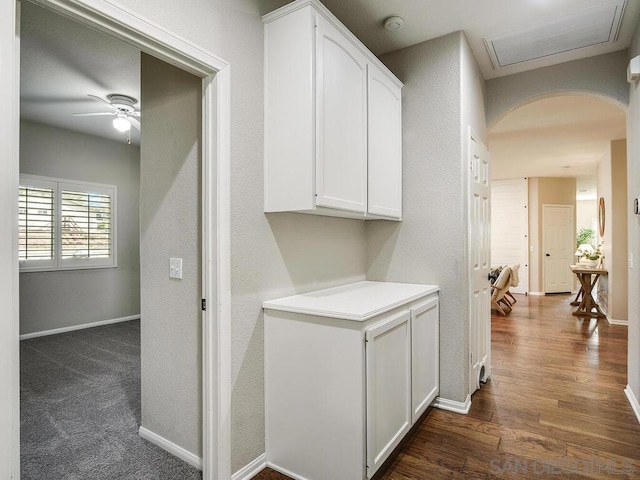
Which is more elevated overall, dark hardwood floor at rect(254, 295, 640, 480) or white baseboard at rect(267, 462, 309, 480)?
white baseboard at rect(267, 462, 309, 480)

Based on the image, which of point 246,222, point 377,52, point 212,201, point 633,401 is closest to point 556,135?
point 377,52

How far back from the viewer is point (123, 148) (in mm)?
5676

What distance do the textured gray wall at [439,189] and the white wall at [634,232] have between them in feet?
3.53

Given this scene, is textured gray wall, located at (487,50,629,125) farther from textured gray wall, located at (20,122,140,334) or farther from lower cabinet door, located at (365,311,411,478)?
textured gray wall, located at (20,122,140,334)

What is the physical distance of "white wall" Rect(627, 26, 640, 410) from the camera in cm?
248

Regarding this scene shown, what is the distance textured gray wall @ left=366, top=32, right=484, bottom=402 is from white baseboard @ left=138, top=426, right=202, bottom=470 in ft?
5.72

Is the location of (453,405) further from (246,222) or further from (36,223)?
(36,223)

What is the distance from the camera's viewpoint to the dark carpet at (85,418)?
6.34 feet

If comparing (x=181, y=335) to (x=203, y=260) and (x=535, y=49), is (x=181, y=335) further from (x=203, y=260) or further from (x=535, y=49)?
Result: (x=535, y=49)

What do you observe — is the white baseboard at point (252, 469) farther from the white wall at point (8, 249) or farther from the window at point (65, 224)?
the window at point (65, 224)

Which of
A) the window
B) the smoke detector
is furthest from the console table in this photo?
the window

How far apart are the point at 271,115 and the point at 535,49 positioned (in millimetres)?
2367

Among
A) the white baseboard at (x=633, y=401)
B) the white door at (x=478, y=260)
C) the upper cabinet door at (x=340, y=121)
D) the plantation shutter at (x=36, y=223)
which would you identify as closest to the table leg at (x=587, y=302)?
the white baseboard at (x=633, y=401)

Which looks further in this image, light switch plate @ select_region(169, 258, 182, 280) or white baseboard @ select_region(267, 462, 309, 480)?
light switch plate @ select_region(169, 258, 182, 280)
